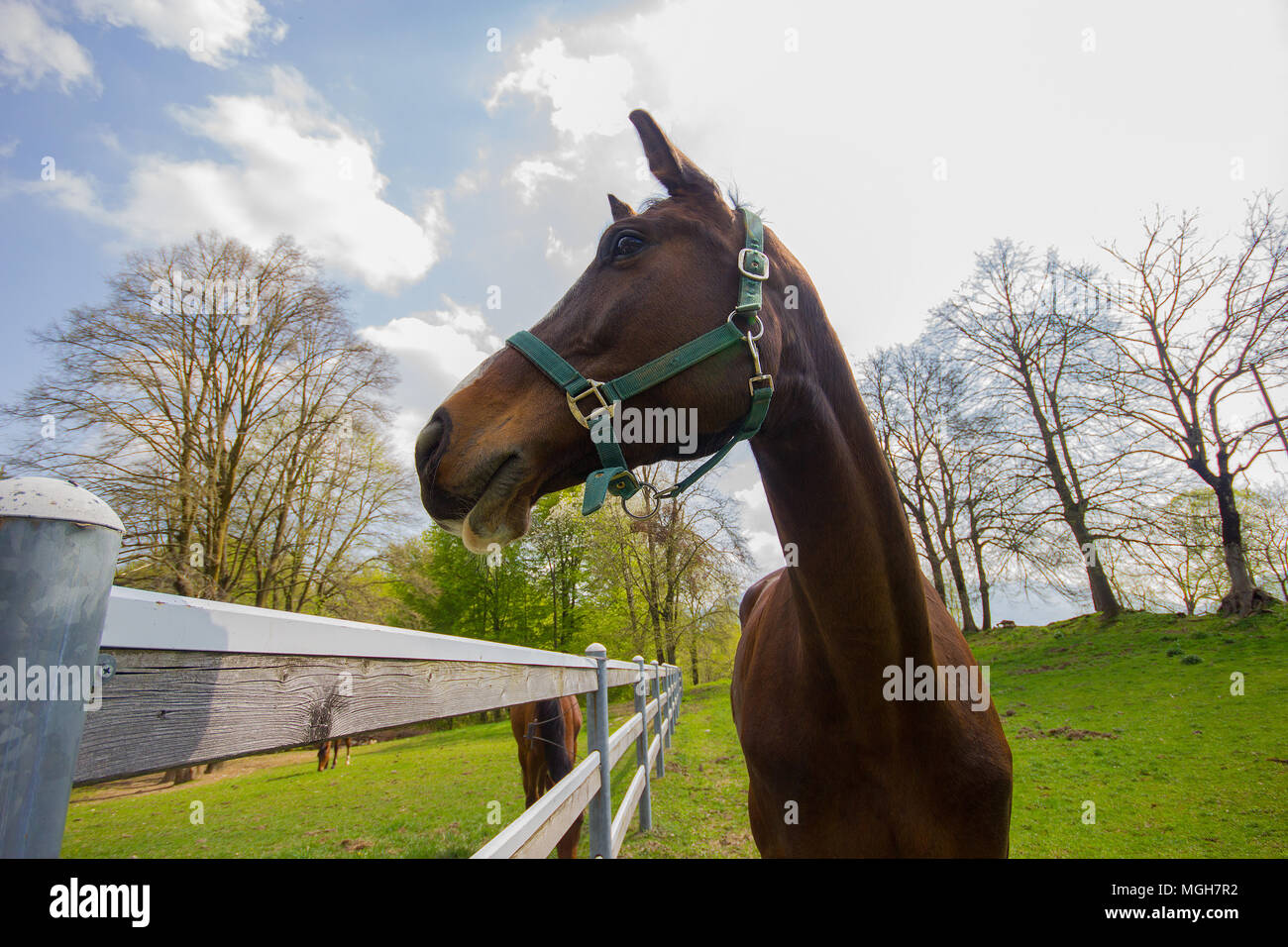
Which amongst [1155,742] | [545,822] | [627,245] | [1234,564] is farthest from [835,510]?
[1234,564]

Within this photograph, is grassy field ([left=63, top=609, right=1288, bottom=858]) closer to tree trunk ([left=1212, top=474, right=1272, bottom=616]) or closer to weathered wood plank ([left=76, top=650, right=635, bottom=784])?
tree trunk ([left=1212, top=474, right=1272, bottom=616])

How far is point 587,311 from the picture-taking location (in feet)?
6.00

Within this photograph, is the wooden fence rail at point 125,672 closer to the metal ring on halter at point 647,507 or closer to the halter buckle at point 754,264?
the metal ring on halter at point 647,507

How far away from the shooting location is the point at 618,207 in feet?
7.15

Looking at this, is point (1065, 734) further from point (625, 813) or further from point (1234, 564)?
point (1234, 564)

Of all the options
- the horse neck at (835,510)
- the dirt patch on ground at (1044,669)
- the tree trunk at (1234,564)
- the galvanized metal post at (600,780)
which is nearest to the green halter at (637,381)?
the horse neck at (835,510)

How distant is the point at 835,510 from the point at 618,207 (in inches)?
52.5

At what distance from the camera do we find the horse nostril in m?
1.57

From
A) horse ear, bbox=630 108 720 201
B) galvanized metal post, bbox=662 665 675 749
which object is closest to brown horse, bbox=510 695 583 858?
horse ear, bbox=630 108 720 201

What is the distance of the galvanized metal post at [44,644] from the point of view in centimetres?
55

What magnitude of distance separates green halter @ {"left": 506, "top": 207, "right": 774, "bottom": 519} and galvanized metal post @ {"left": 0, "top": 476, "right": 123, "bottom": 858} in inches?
46.3
